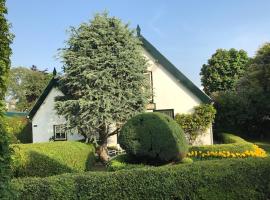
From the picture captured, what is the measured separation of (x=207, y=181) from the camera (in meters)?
8.88

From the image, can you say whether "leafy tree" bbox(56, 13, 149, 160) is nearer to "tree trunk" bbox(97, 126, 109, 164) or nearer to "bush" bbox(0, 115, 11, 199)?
"tree trunk" bbox(97, 126, 109, 164)

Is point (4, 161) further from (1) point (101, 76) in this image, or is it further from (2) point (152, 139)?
(1) point (101, 76)

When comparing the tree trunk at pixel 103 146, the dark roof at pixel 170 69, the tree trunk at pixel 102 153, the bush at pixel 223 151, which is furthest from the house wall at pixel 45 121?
the bush at pixel 223 151

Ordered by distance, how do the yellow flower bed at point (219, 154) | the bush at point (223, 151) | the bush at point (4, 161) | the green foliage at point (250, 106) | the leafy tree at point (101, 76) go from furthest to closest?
the green foliage at point (250, 106) < the leafy tree at point (101, 76) < the bush at point (223, 151) < the yellow flower bed at point (219, 154) < the bush at point (4, 161)

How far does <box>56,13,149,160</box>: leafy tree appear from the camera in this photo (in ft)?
73.6

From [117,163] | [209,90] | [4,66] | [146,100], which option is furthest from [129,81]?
[209,90]

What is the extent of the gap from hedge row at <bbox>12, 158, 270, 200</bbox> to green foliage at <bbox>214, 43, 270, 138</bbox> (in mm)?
22730

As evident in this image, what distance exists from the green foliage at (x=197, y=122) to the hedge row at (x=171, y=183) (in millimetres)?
17312

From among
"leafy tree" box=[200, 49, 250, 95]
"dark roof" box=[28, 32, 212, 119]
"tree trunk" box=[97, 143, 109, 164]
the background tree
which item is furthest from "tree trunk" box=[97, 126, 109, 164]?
"leafy tree" box=[200, 49, 250, 95]

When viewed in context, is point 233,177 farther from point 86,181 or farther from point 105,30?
point 105,30

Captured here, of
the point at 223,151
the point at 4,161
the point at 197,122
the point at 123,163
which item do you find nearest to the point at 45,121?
the point at 197,122

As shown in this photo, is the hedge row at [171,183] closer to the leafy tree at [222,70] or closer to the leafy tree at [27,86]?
the leafy tree at [222,70]

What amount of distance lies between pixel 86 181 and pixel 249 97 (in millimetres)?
25341

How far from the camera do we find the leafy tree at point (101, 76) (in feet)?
73.6
